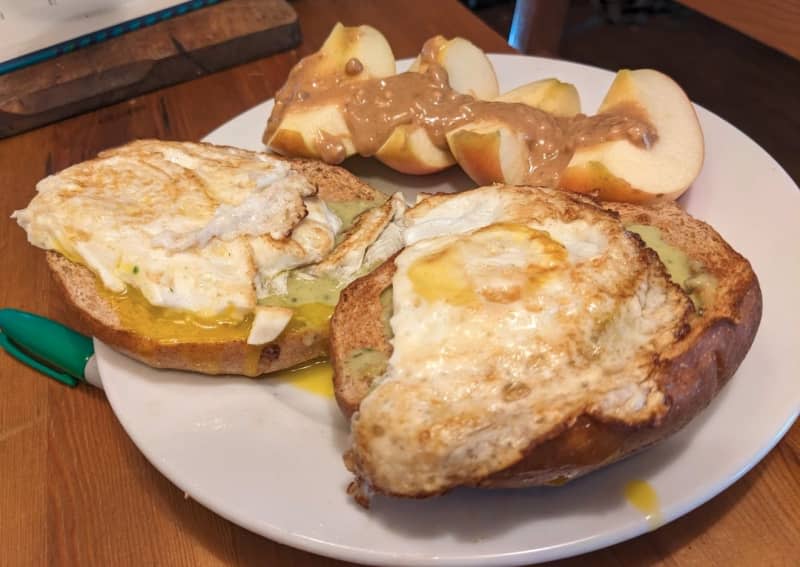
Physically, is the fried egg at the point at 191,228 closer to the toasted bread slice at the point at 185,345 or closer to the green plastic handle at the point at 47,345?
the toasted bread slice at the point at 185,345

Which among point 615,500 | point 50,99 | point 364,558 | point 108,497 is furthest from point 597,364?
point 50,99

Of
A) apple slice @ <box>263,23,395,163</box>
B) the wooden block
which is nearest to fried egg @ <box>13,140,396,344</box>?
apple slice @ <box>263,23,395,163</box>

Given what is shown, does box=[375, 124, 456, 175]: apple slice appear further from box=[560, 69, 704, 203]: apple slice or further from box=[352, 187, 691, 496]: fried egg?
box=[352, 187, 691, 496]: fried egg

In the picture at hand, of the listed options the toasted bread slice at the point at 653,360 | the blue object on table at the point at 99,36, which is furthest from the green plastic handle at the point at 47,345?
the blue object on table at the point at 99,36

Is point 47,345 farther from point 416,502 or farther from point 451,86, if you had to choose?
point 451,86

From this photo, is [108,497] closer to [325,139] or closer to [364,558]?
[364,558]

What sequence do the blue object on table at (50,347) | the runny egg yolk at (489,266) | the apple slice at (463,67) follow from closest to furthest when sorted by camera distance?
the runny egg yolk at (489,266) → the blue object on table at (50,347) → the apple slice at (463,67)
